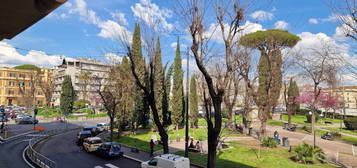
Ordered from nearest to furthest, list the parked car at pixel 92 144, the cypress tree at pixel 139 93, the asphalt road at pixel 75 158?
the asphalt road at pixel 75 158
the parked car at pixel 92 144
the cypress tree at pixel 139 93

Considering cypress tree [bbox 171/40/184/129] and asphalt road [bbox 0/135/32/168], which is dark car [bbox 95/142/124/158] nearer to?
asphalt road [bbox 0/135/32/168]

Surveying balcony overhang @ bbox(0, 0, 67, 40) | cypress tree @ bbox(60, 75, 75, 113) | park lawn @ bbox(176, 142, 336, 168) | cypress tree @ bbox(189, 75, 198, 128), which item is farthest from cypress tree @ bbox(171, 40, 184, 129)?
cypress tree @ bbox(60, 75, 75, 113)

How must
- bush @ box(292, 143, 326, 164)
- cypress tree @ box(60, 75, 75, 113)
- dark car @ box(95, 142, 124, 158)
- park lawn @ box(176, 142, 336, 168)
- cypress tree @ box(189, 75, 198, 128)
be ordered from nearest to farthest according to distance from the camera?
park lawn @ box(176, 142, 336, 168)
bush @ box(292, 143, 326, 164)
dark car @ box(95, 142, 124, 158)
cypress tree @ box(189, 75, 198, 128)
cypress tree @ box(60, 75, 75, 113)

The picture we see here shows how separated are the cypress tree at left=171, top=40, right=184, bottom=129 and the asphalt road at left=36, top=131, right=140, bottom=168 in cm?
1516

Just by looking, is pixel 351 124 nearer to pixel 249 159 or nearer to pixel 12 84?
pixel 249 159

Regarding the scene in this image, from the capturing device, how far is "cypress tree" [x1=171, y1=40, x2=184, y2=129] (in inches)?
1341

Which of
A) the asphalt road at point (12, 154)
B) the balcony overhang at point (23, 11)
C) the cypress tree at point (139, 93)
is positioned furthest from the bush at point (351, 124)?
the balcony overhang at point (23, 11)

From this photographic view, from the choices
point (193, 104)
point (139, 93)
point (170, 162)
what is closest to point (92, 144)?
point (170, 162)

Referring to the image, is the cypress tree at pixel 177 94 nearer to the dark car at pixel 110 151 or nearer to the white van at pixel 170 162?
the dark car at pixel 110 151

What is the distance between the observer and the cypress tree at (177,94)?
1341 inches

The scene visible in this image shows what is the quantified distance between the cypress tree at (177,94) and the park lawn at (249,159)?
590 inches

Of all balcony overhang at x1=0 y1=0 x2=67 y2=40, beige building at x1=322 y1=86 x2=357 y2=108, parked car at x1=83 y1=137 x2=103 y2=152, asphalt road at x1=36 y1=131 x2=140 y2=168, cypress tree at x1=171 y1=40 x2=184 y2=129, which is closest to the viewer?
balcony overhang at x1=0 y1=0 x2=67 y2=40

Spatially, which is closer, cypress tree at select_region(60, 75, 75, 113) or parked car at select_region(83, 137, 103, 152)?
parked car at select_region(83, 137, 103, 152)

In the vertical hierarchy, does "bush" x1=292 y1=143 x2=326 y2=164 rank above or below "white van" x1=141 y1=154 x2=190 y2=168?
below
